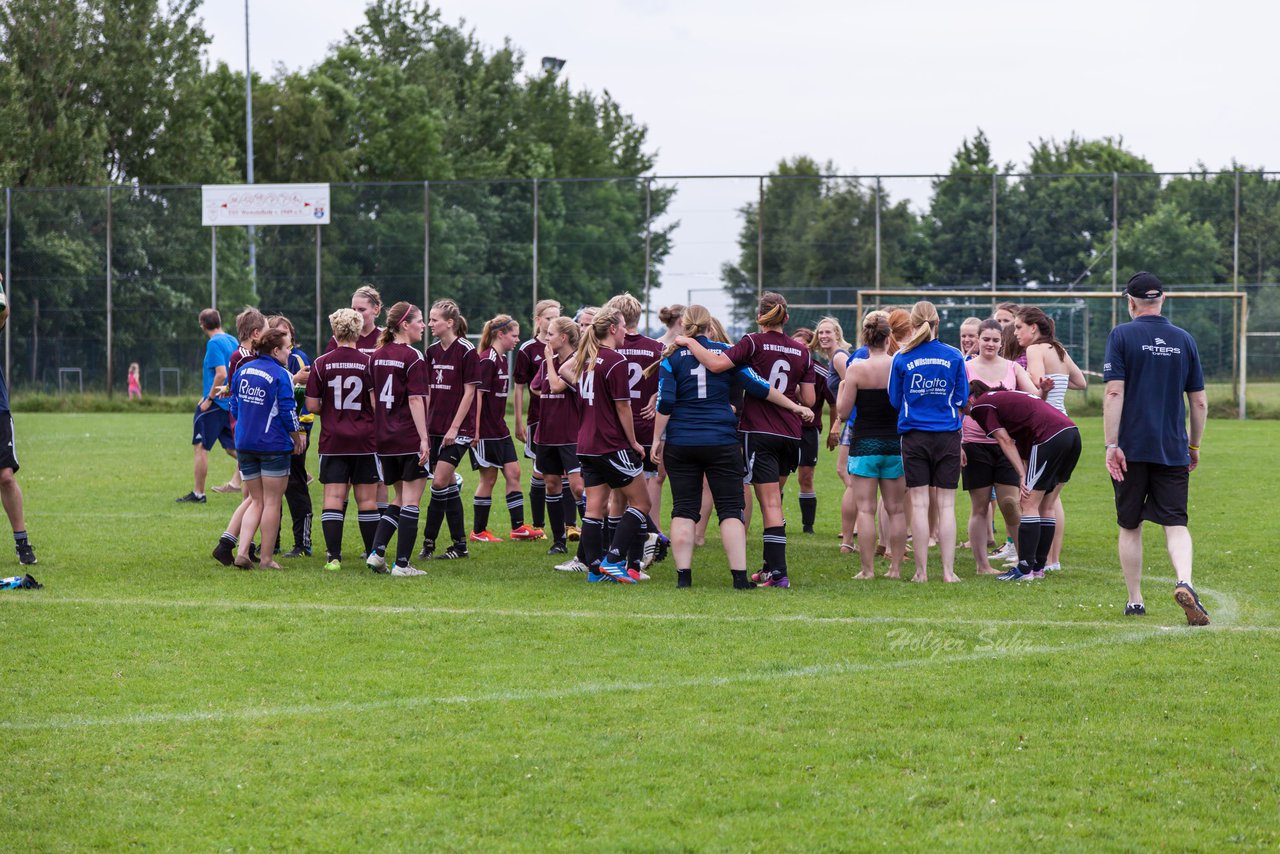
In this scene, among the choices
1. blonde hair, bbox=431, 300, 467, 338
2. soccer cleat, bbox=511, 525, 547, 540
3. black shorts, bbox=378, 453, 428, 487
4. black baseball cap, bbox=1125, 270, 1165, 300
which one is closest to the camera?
black baseball cap, bbox=1125, 270, 1165, 300

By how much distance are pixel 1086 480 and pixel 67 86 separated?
4072 centimetres

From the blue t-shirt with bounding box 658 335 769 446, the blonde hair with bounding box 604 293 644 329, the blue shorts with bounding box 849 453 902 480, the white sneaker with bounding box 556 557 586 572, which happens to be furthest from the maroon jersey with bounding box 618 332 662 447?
the blue shorts with bounding box 849 453 902 480

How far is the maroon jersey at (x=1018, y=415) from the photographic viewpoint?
376 inches

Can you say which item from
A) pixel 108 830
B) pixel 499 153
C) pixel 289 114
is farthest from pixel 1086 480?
pixel 499 153

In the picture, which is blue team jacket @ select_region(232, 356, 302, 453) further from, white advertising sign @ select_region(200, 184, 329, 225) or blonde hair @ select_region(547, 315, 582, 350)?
white advertising sign @ select_region(200, 184, 329, 225)

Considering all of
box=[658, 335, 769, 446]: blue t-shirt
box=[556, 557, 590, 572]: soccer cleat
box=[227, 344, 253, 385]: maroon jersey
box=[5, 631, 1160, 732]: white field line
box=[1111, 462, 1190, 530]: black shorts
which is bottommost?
box=[5, 631, 1160, 732]: white field line

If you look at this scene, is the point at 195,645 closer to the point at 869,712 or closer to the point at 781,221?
the point at 869,712

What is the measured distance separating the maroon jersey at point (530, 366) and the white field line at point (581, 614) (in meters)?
2.93

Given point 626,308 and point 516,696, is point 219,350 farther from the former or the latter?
point 516,696

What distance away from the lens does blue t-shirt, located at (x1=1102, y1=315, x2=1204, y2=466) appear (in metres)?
7.66

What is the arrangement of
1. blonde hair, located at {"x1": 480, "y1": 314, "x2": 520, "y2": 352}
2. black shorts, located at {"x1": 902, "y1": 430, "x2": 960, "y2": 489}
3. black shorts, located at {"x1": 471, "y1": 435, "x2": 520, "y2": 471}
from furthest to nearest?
1. black shorts, located at {"x1": 471, "y1": 435, "x2": 520, "y2": 471}
2. blonde hair, located at {"x1": 480, "y1": 314, "x2": 520, "y2": 352}
3. black shorts, located at {"x1": 902, "y1": 430, "x2": 960, "y2": 489}

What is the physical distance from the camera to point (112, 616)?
8.23 meters

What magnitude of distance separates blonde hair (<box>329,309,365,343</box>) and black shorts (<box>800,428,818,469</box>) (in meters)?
3.83

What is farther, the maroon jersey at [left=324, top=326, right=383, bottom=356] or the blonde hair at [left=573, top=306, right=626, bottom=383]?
the maroon jersey at [left=324, top=326, right=383, bottom=356]
